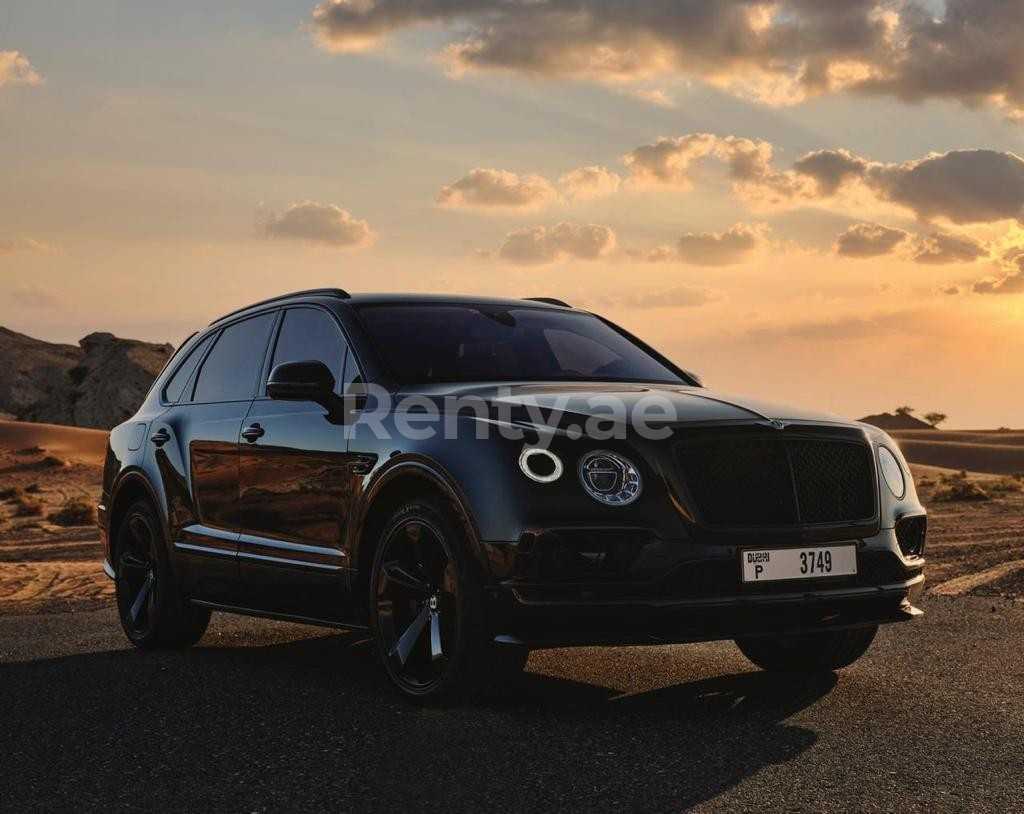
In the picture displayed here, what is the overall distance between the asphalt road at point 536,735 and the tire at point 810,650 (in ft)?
0.41

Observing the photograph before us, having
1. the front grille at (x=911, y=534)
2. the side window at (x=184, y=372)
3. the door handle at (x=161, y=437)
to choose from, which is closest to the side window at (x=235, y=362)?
the side window at (x=184, y=372)

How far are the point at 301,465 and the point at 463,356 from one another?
962 millimetres

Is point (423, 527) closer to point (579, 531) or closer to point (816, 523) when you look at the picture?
point (579, 531)

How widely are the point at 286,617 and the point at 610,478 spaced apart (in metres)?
2.28

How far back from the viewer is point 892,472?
19.8 ft

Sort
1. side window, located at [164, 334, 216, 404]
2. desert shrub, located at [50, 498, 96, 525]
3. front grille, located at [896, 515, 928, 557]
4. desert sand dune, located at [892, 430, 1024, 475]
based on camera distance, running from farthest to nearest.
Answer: desert sand dune, located at [892, 430, 1024, 475]
desert shrub, located at [50, 498, 96, 525]
side window, located at [164, 334, 216, 404]
front grille, located at [896, 515, 928, 557]

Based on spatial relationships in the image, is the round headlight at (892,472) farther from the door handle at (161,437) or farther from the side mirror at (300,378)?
the door handle at (161,437)

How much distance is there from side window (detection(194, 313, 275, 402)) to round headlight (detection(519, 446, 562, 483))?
261 centimetres

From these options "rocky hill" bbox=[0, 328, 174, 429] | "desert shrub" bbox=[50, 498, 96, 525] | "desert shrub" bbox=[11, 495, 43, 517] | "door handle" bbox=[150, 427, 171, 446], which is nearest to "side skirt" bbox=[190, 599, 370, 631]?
"door handle" bbox=[150, 427, 171, 446]

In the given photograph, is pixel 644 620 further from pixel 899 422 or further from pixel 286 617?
pixel 899 422

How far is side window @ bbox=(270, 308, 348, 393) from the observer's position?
6.83 meters

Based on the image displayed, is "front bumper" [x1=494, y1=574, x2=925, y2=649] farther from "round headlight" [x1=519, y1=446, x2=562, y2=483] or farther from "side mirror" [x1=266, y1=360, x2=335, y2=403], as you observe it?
"side mirror" [x1=266, y1=360, x2=335, y2=403]

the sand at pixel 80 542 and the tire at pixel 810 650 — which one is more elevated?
the tire at pixel 810 650

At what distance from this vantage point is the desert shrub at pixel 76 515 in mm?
25422
